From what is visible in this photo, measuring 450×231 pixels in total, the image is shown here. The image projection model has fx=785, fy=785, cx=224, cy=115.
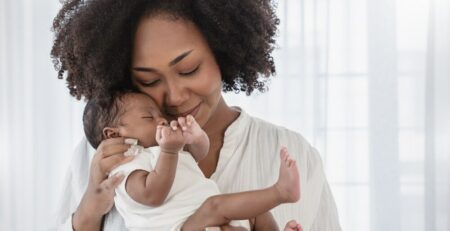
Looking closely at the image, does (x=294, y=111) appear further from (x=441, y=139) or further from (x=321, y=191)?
(x=321, y=191)

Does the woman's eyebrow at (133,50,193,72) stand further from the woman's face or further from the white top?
the white top

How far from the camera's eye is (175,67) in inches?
57.9

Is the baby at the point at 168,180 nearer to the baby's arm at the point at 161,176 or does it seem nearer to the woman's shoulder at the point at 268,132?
the baby's arm at the point at 161,176

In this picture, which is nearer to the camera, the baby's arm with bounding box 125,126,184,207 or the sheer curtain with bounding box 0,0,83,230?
the baby's arm with bounding box 125,126,184,207

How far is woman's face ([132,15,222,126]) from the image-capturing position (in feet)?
4.83

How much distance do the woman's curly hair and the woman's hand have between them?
117mm

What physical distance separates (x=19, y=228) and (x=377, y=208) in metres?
1.74

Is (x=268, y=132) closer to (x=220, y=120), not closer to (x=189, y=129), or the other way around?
(x=220, y=120)

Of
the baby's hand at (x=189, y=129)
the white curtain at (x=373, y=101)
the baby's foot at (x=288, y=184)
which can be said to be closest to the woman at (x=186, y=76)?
the baby's hand at (x=189, y=129)

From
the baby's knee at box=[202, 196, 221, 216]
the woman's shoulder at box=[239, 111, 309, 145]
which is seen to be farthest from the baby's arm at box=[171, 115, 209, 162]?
the woman's shoulder at box=[239, 111, 309, 145]

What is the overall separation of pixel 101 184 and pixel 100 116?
0.45ft

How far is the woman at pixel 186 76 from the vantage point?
148 cm

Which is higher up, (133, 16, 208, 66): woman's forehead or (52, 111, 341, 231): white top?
(133, 16, 208, 66): woman's forehead

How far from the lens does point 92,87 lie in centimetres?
159
